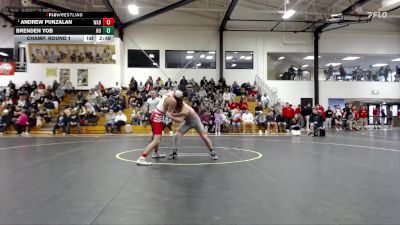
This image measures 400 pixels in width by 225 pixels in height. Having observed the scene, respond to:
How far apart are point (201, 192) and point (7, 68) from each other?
934 inches

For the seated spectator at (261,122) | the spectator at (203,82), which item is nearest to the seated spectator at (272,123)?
the seated spectator at (261,122)

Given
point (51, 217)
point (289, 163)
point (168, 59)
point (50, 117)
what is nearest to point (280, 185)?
point (289, 163)

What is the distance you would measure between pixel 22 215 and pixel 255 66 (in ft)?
78.5

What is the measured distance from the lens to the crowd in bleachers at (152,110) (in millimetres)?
18156

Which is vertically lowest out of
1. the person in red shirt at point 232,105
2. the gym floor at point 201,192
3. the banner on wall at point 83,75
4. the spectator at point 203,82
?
the gym floor at point 201,192

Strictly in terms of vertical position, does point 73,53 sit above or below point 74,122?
above

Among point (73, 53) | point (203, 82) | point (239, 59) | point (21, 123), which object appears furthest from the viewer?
point (239, 59)

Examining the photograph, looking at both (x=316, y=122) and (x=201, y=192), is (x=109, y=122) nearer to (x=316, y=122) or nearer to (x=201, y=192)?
(x=316, y=122)

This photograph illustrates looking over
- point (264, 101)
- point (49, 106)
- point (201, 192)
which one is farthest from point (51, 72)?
point (201, 192)

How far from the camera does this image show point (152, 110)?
16609 mm

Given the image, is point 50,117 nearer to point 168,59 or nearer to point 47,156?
point 168,59

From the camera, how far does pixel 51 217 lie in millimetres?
3402

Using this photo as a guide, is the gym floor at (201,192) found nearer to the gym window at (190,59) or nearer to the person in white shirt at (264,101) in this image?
the person in white shirt at (264,101)
